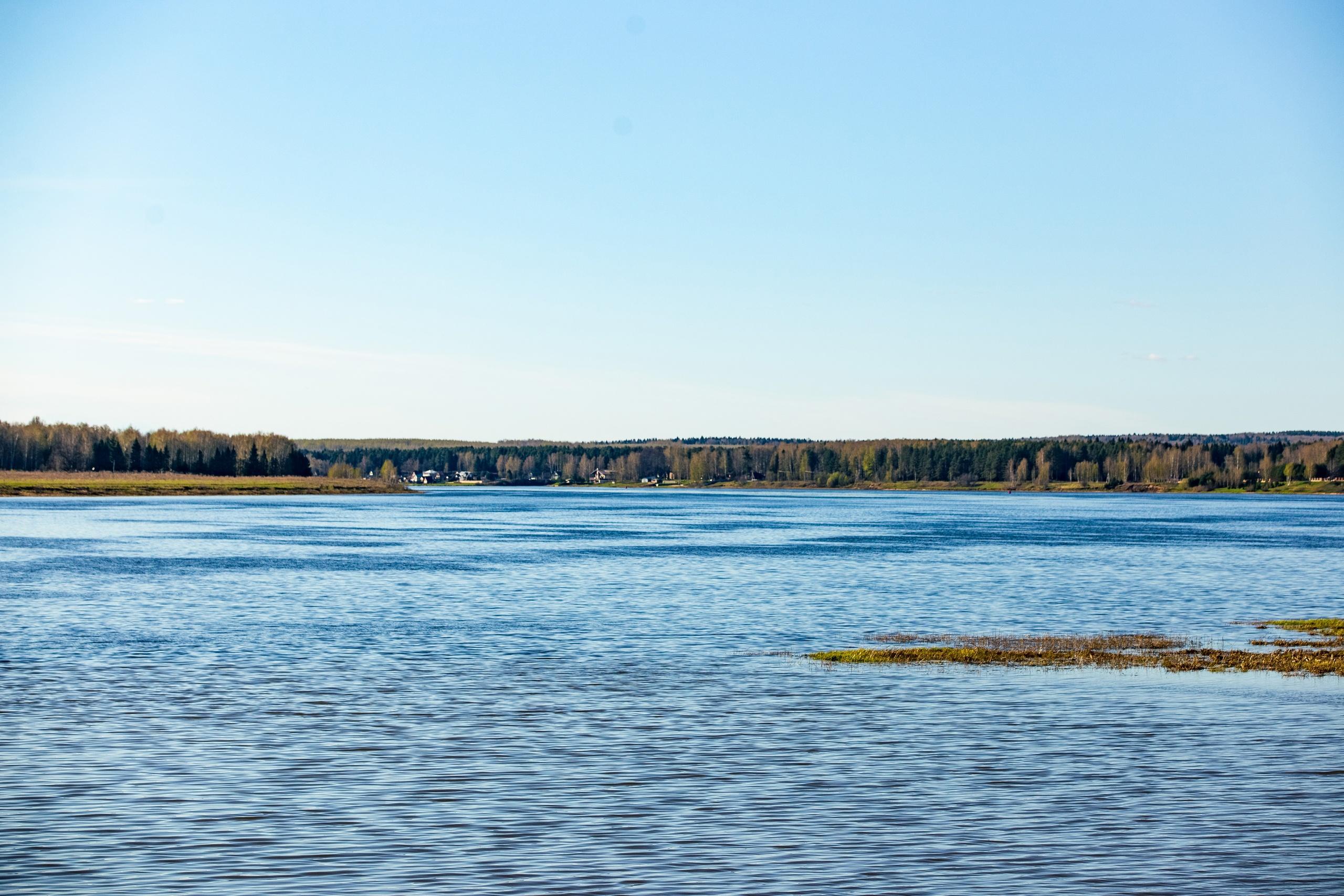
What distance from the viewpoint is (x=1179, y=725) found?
23.2 meters

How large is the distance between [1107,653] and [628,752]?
16.3 m

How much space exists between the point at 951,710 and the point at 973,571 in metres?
41.2

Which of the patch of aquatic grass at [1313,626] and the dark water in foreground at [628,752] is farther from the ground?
the patch of aquatic grass at [1313,626]

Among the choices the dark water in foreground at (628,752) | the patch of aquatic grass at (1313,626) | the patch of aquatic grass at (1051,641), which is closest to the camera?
the dark water in foreground at (628,752)

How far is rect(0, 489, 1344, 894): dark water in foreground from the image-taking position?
49.6 feet

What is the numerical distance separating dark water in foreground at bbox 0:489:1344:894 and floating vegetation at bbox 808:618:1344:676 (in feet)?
4.04

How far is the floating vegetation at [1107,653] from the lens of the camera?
30.3 metres

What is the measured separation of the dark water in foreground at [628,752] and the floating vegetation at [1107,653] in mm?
1231

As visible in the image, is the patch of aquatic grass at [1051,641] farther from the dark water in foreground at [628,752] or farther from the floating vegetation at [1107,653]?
the dark water in foreground at [628,752]

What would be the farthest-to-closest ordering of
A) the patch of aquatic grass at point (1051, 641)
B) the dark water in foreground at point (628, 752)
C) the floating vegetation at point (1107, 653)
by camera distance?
the patch of aquatic grass at point (1051, 641), the floating vegetation at point (1107, 653), the dark water in foreground at point (628, 752)

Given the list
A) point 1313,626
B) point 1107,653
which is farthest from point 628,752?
point 1313,626

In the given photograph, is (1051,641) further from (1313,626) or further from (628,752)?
(628,752)

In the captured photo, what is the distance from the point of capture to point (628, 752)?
21.0 meters

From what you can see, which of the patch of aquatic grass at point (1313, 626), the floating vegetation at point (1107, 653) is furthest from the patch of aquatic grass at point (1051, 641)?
the patch of aquatic grass at point (1313, 626)
